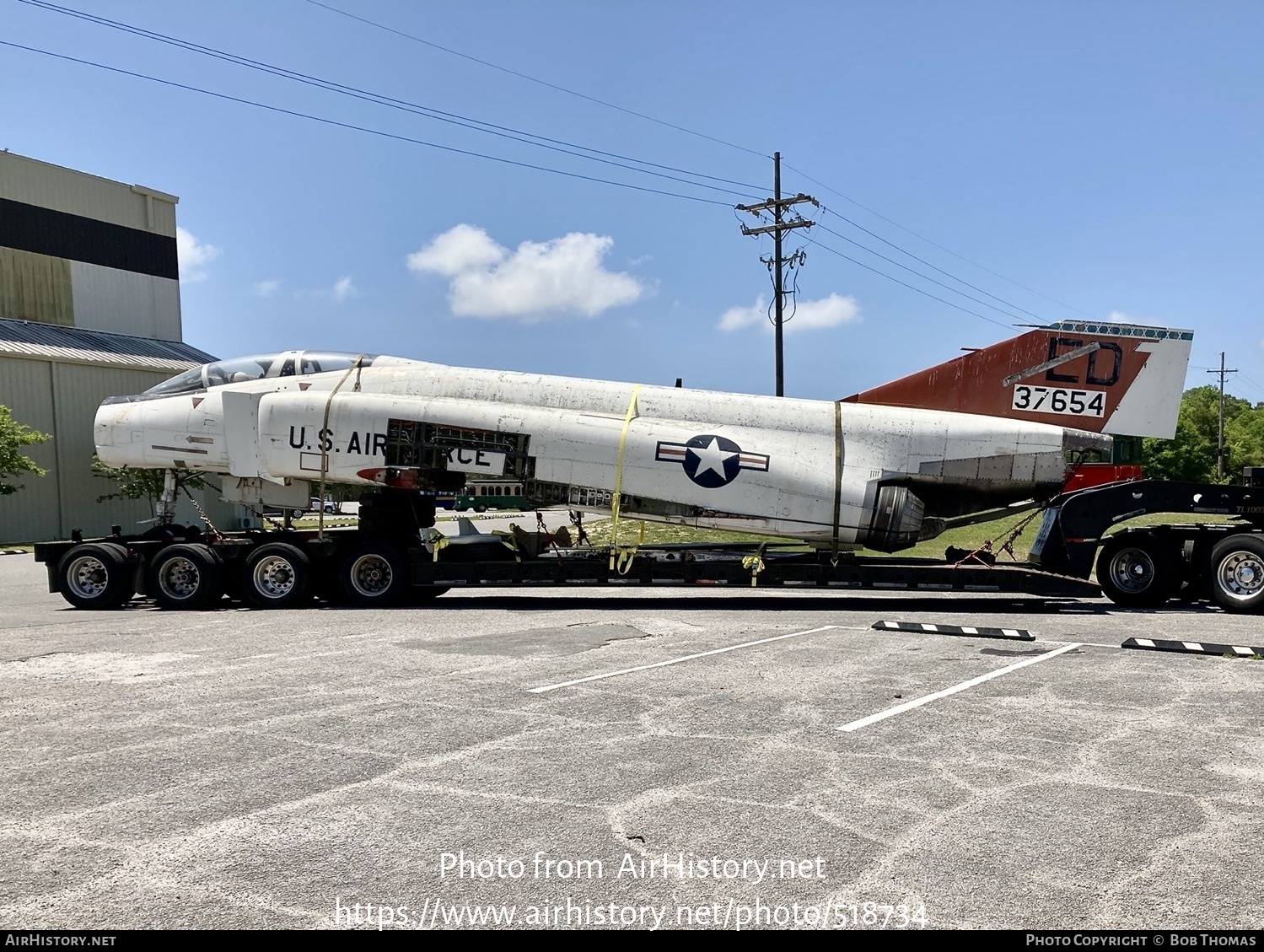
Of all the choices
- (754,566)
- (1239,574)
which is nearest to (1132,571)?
(1239,574)

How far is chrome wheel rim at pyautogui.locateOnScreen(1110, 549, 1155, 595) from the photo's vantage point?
516 inches

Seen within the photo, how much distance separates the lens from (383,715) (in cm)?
679

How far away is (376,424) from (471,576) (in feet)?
8.85

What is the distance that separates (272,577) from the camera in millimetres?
13586

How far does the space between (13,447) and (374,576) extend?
85.7 feet

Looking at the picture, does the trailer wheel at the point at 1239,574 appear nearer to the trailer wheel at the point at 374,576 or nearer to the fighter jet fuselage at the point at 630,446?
the fighter jet fuselage at the point at 630,446

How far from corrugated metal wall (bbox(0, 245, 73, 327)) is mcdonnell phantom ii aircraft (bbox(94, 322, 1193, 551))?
28.1 m

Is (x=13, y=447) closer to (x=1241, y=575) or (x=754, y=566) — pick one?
(x=754, y=566)

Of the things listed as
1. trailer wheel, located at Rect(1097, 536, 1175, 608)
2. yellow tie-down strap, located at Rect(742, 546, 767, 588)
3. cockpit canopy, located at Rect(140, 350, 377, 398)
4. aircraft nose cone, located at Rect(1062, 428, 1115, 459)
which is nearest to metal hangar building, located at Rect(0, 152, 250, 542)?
cockpit canopy, located at Rect(140, 350, 377, 398)

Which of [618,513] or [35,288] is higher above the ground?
[35,288]

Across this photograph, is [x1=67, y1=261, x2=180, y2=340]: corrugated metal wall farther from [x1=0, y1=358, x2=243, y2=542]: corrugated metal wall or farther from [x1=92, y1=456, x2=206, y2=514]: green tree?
[x1=92, y1=456, x2=206, y2=514]: green tree

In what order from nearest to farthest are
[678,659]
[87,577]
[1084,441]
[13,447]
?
1. [678,659]
2. [1084,441]
3. [87,577]
4. [13,447]
